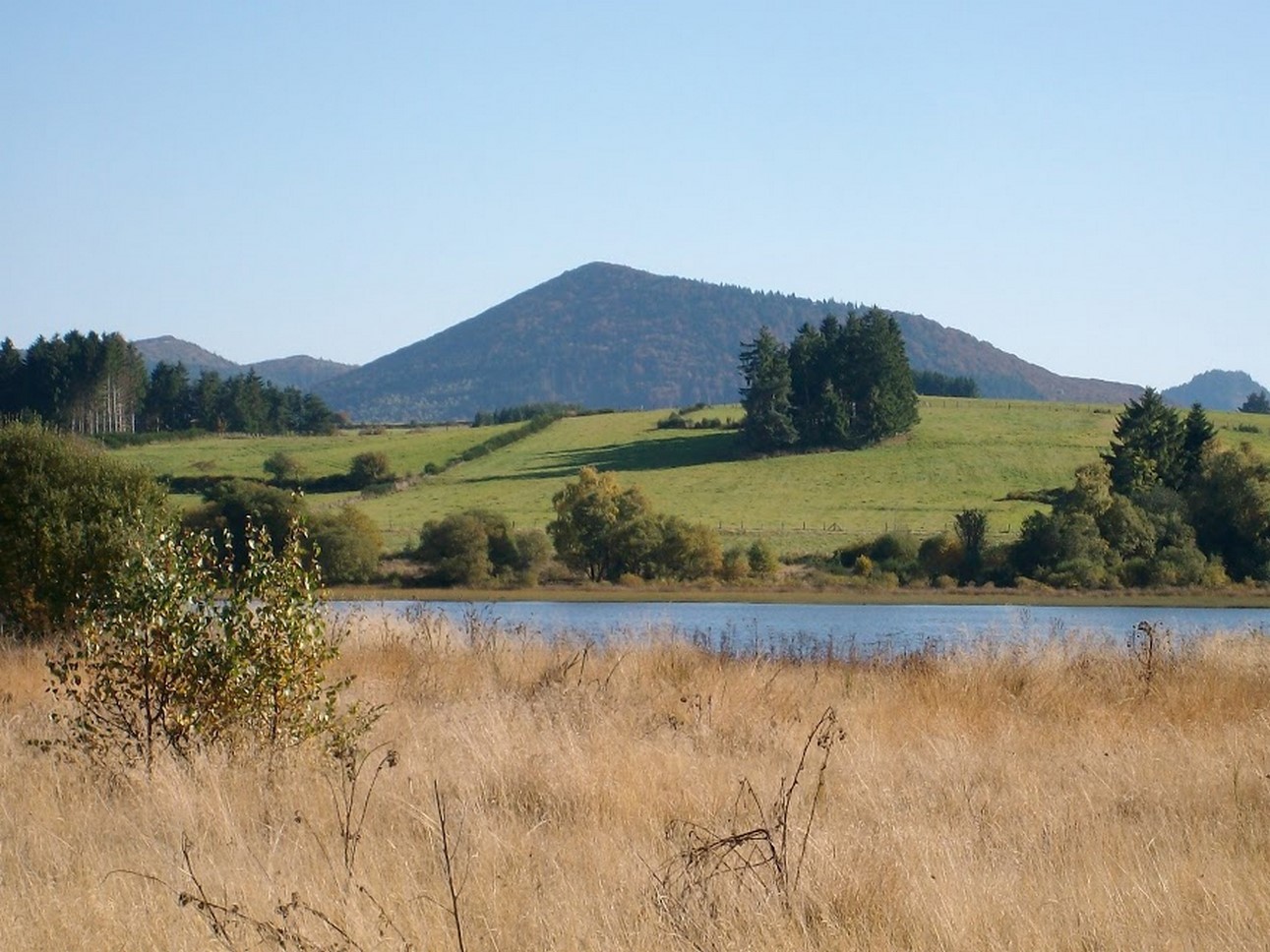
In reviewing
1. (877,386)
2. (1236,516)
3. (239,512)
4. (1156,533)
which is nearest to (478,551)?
(239,512)

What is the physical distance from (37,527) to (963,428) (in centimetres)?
8257

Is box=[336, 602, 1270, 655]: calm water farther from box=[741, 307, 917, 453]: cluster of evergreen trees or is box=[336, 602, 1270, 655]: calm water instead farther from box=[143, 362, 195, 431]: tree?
box=[143, 362, 195, 431]: tree

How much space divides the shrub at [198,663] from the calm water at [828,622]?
27.6 ft

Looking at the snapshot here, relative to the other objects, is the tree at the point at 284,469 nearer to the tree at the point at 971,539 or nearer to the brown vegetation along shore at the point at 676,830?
the tree at the point at 971,539

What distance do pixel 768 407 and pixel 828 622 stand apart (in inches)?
2146

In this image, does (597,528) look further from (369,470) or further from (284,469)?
(369,470)

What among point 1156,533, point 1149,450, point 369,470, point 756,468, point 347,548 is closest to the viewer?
point 347,548

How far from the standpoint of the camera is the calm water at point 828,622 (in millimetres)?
18984

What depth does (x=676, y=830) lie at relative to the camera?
8102mm

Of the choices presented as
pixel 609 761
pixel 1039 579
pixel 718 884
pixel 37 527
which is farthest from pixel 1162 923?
pixel 1039 579

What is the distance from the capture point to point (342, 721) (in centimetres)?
1030

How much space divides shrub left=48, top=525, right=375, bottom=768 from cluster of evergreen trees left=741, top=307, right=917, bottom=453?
81.1m

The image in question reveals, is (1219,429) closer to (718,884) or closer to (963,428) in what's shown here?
(963,428)

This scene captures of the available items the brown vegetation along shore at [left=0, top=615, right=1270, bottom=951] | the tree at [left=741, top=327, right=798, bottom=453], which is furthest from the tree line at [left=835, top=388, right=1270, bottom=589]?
the brown vegetation along shore at [left=0, top=615, right=1270, bottom=951]
